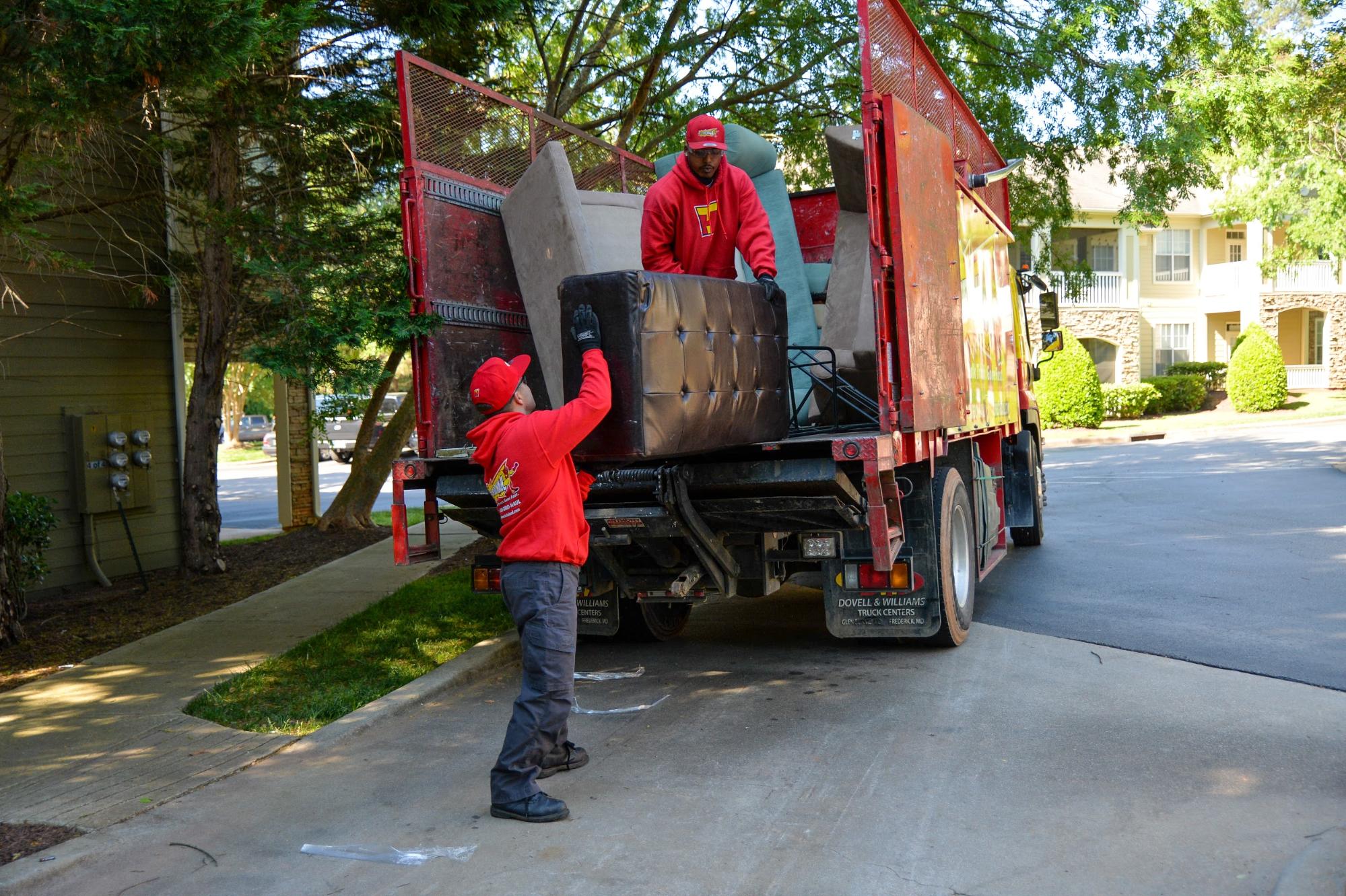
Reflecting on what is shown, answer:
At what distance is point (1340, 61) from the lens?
18406mm

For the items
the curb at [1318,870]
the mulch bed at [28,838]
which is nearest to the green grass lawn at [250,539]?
the mulch bed at [28,838]

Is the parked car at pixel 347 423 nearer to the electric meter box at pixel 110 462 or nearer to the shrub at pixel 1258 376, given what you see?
the electric meter box at pixel 110 462

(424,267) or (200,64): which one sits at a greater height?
(200,64)

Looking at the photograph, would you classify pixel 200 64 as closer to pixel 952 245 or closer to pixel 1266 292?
pixel 952 245

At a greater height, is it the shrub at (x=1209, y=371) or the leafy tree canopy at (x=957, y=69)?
the leafy tree canopy at (x=957, y=69)

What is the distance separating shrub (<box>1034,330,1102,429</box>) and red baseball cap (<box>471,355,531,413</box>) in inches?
997

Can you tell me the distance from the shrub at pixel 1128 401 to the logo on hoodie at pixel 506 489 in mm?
28840

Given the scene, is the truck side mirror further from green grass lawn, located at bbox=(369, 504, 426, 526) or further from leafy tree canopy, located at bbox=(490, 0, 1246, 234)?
green grass lawn, located at bbox=(369, 504, 426, 526)

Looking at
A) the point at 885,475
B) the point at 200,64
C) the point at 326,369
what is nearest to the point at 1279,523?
the point at 885,475

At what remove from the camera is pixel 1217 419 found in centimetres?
3031

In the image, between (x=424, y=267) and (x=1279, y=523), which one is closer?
(x=424, y=267)

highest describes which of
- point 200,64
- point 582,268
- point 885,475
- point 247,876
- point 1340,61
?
point 1340,61

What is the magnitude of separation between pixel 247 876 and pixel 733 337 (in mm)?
2913

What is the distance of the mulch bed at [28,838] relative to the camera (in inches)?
168
